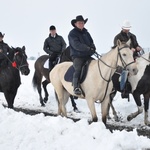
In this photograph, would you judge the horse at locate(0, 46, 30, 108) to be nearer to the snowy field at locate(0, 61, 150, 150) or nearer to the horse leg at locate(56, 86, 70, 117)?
the horse leg at locate(56, 86, 70, 117)

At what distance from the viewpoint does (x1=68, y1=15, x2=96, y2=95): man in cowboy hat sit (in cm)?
791

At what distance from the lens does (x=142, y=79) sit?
30.7 ft

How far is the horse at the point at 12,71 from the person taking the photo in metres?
10.3

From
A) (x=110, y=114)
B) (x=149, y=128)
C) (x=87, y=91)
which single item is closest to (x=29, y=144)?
(x=87, y=91)

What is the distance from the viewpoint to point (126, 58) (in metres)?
7.16

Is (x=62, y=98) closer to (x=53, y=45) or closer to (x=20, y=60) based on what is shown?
(x=20, y=60)

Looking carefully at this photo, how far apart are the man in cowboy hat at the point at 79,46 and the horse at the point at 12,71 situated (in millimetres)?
2641

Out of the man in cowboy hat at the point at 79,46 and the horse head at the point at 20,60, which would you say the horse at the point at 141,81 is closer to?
the man in cowboy hat at the point at 79,46

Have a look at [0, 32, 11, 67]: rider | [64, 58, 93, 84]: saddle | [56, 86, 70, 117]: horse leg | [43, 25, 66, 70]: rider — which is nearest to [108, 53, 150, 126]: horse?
[64, 58, 93, 84]: saddle

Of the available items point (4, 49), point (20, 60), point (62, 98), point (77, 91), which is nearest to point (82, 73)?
point (77, 91)

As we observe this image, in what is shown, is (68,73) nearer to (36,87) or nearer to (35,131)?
(35,131)

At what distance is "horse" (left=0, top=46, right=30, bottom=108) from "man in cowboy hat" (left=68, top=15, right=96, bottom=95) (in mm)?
2641

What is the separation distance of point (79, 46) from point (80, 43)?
0.09 m

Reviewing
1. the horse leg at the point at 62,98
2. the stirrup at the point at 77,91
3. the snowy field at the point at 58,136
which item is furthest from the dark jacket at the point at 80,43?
the snowy field at the point at 58,136
